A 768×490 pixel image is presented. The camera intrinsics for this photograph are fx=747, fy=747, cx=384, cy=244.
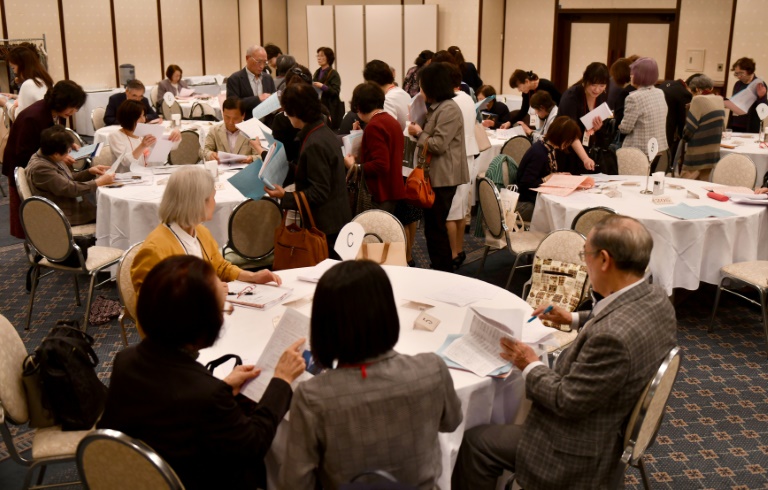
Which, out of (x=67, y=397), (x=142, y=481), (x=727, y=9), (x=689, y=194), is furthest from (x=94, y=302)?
(x=727, y=9)

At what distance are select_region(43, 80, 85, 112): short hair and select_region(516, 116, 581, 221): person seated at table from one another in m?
3.60

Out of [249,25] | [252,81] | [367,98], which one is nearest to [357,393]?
[367,98]

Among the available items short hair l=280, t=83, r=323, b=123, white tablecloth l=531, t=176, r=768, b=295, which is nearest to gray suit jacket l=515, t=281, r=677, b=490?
short hair l=280, t=83, r=323, b=123

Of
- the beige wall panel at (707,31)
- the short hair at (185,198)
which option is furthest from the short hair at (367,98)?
the beige wall panel at (707,31)

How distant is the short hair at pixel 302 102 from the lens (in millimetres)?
4461

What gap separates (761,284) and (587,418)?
2.96 m

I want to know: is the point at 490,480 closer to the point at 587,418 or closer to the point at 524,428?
the point at 524,428

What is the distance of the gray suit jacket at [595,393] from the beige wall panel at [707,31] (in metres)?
10.3

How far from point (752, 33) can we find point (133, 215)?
955 cm

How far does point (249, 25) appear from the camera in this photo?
608 inches

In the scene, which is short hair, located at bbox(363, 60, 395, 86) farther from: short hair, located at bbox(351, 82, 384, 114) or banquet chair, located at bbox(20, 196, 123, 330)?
banquet chair, located at bbox(20, 196, 123, 330)

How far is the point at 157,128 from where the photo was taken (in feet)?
20.2

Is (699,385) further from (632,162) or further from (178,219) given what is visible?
(178,219)

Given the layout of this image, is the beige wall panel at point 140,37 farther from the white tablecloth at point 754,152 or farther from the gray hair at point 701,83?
the white tablecloth at point 754,152
